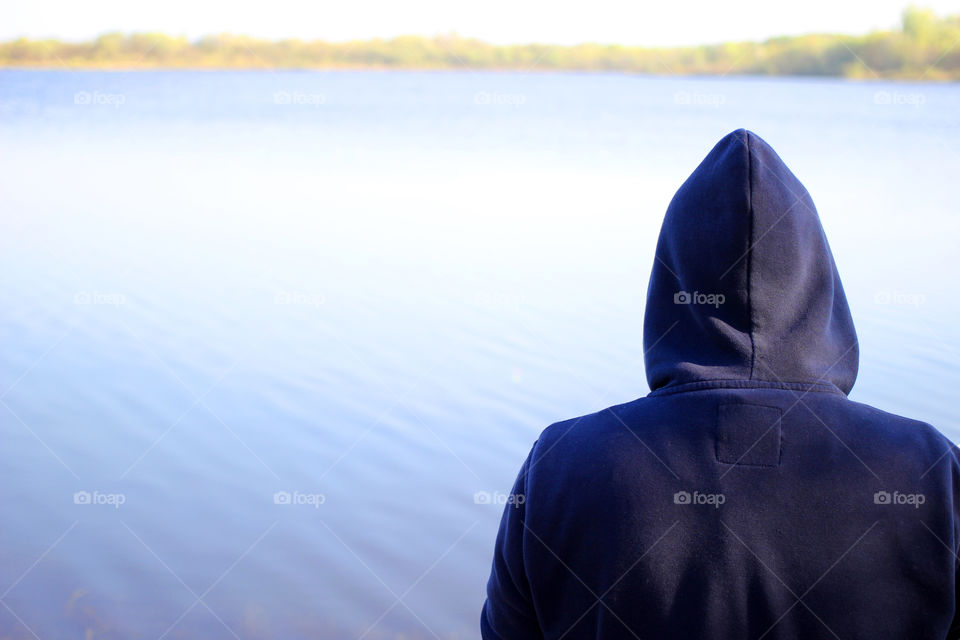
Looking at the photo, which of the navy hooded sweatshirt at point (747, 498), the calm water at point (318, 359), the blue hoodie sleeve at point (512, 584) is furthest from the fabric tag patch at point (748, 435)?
the calm water at point (318, 359)

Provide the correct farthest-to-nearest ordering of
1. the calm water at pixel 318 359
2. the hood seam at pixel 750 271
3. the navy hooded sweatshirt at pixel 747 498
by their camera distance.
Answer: the calm water at pixel 318 359
the hood seam at pixel 750 271
the navy hooded sweatshirt at pixel 747 498

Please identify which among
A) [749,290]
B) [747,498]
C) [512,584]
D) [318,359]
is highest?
[749,290]

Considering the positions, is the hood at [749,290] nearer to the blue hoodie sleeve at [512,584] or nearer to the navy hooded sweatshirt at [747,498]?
the navy hooded sweatshirt at [747,498]

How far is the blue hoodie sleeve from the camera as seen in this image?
1247 millimetres

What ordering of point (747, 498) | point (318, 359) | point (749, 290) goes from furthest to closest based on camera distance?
point (318, 359)
point (749, 290)
point (747, 498)

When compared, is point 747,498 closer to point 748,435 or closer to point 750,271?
point 748,435

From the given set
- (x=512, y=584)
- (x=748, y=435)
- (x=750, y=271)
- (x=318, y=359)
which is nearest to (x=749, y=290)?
(x=750, y=271)

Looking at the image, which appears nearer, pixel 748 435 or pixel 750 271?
pixel 748 435

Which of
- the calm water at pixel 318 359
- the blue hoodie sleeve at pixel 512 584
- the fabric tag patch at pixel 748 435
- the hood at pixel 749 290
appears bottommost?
→ the calm water at pixel 318 359

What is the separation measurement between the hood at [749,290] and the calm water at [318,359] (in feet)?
5.56

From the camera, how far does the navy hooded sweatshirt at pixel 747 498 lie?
1.12m

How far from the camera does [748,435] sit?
114 centimetres

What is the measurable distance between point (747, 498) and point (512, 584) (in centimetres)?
37

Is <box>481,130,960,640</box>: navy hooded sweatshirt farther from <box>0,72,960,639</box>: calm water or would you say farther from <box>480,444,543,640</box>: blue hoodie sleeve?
<box>0,72,960,639</box>: calm water
